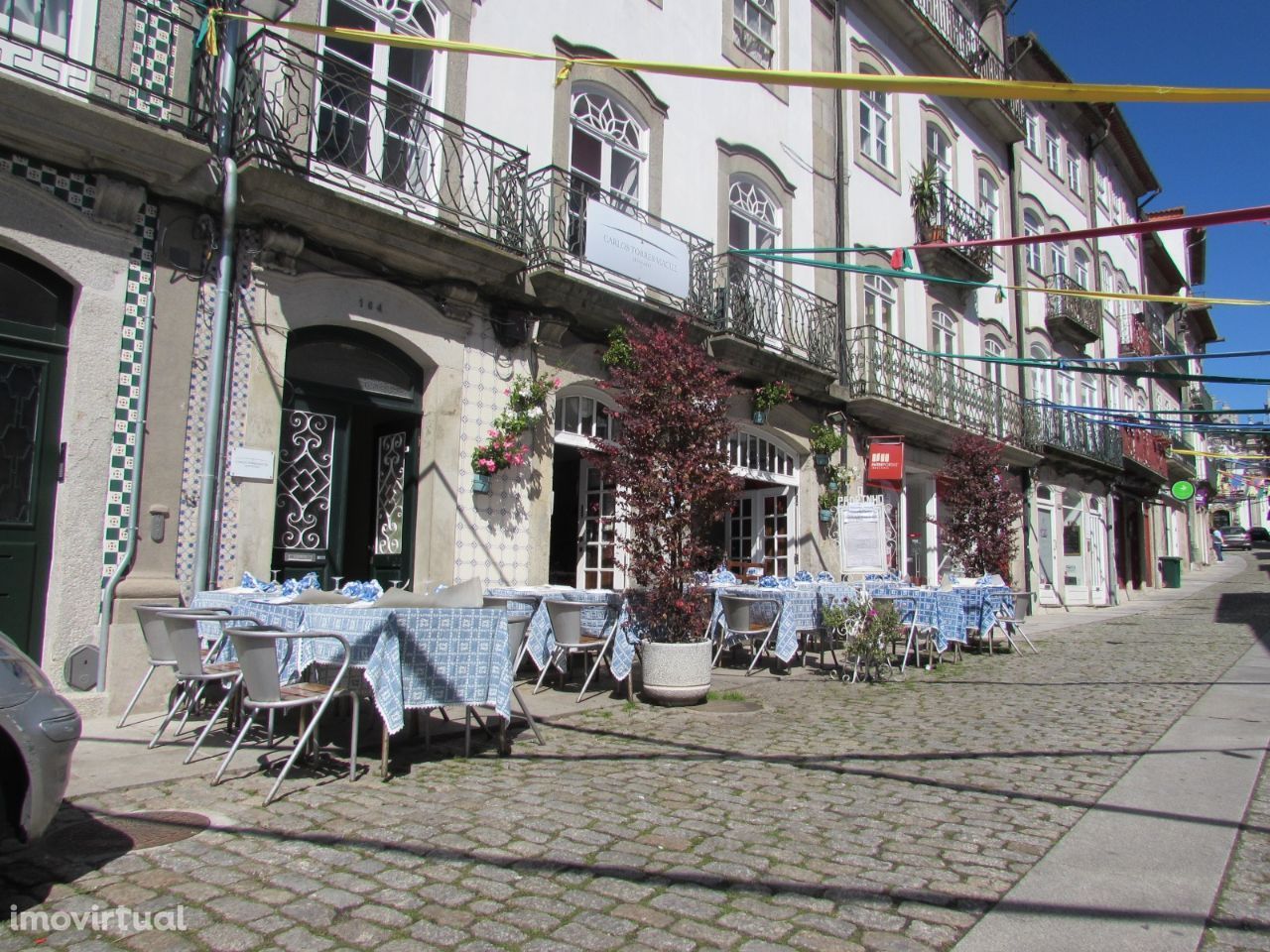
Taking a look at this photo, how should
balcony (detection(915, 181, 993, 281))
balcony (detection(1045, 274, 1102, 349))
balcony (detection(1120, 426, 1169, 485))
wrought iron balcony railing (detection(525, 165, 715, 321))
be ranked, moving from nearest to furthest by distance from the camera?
wrought iron balcony railing (detection(525, 165, 715, 321)) < balcony (detection(915, 181, 993, 281)) < balcony (detection(1045, 274, 1102, 349)) < balcony (detection(1120, 426, 1169, 485))

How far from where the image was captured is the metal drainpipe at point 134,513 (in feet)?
19.7

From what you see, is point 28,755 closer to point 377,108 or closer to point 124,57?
point 124,57

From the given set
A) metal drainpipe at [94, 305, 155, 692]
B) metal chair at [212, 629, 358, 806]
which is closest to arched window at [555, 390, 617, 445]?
metal drainpipe at [94, 305, 155, 692]

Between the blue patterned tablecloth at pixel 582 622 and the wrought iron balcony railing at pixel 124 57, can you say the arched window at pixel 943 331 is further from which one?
the wrought iron balcony railing at pixel 124 57

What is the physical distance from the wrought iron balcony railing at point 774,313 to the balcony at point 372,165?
10.3 ft

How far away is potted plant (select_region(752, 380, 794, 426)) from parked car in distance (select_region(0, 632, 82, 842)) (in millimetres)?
9491

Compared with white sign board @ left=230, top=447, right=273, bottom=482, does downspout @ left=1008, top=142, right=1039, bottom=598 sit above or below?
above

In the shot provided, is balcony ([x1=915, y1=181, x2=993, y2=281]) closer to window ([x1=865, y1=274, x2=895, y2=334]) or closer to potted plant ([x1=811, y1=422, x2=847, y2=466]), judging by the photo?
window ([x1=865, y1=274, x2=895, y2=334])

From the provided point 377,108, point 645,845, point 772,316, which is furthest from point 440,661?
point 772,316

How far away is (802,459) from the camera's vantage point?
503 inches

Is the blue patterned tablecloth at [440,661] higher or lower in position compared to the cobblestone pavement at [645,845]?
higher

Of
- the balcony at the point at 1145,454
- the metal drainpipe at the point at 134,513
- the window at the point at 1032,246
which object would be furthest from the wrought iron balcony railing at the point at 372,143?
the balcony at the point at 1145,454

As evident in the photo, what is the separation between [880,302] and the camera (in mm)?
15086

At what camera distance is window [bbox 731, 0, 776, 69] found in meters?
12.5
